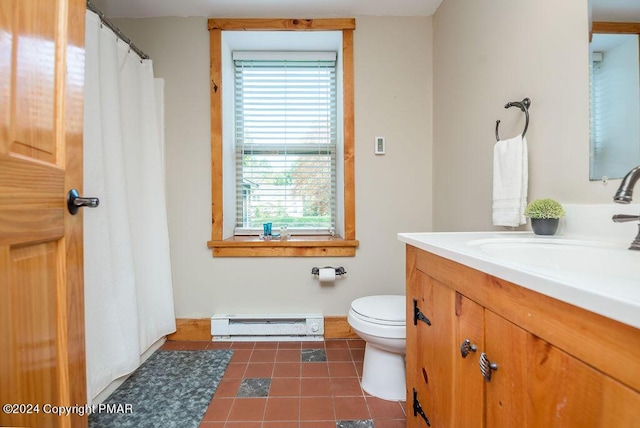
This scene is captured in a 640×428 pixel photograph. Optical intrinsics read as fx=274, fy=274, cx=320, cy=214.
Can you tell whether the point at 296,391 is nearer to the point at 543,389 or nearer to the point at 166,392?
the point at 166,392

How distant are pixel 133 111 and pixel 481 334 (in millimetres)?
2040

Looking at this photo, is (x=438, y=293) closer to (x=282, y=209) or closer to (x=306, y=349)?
(x=306, y=349)

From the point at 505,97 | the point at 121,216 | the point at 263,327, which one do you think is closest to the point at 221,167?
the point at 121,216

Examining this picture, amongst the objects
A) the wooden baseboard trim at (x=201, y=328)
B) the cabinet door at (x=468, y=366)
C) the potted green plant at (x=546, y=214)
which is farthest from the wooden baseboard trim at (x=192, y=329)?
the potted green plant at (x=546, y=214)

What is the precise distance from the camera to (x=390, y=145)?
2.01 meters

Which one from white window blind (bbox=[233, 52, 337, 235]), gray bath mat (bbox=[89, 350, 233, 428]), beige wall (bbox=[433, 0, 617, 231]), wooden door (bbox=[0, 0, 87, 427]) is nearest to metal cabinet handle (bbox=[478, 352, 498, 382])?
beige wall (bbox=[433, 0, 617, 231])

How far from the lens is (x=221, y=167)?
1.98m

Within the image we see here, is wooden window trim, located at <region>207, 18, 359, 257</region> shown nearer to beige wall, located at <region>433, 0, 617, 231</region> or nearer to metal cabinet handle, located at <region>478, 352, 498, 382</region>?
beige wall, located at <region>433, 0, 617, 231</region>

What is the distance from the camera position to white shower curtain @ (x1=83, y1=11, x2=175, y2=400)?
1298 mm

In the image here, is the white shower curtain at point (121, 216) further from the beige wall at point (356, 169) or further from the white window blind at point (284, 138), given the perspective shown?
the white window blind at point (284, 138)

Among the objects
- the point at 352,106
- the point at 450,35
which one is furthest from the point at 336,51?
the point at 450,35

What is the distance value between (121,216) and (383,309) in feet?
4.77

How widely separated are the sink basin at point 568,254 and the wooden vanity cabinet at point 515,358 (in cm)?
13

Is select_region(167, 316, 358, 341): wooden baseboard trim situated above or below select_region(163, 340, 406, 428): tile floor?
above
